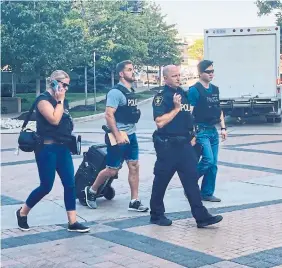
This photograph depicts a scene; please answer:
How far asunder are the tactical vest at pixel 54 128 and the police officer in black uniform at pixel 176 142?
983mm

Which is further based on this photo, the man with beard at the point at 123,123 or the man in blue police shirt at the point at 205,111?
the man in blue police shirt at the point at 205,111

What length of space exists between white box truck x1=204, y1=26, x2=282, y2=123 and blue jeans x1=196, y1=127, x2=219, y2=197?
→ 12.2m

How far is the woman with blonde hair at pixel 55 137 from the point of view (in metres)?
6.16

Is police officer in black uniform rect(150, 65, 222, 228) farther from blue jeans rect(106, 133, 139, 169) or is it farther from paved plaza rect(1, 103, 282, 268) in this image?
blue jeans rect(106, 133, 139, 169)

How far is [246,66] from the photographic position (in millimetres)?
19797

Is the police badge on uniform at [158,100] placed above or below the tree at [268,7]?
below

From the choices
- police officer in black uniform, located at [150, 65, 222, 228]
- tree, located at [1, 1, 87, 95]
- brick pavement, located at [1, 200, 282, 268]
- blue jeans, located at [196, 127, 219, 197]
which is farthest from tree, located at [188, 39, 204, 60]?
brick pavement, located at [1, 200, 282, 268]

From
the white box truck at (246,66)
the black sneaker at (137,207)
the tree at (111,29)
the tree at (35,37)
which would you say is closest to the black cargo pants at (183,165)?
the black sneaker at (137,207)

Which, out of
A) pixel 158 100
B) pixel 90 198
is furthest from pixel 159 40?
pixel 158 100

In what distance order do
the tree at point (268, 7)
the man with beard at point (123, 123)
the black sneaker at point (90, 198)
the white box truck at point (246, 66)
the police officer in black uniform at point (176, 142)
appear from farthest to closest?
the tree at point (268, 7) → the white box truck at point (246, 66) → the black sneaker at point (90, 198) → the man with beard at point (123, 123) → the police officer in black uniform at point (176, 142)

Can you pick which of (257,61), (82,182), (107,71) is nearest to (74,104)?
(107,71)

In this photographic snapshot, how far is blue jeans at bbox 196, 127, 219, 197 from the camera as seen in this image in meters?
7.74

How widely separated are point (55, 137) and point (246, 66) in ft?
47.3

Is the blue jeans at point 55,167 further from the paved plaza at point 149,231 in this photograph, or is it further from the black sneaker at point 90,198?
the black sneaker at point 90,198
